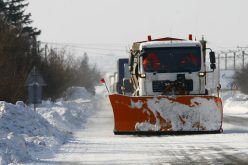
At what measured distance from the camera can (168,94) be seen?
19.0m

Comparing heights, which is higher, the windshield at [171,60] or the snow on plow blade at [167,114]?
the windshield at [171,60]

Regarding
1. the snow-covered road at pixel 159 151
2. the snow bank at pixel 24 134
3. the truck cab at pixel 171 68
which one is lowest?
the snow-covered road at pixel 159 151

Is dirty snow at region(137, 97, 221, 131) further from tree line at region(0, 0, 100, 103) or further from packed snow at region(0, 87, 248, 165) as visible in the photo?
tree line at region(0, 0, 100, 103)

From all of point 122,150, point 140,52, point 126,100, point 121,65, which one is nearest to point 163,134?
point 126,100

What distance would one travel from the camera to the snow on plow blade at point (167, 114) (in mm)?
17484

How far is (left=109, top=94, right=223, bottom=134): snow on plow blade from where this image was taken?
57.4 feet

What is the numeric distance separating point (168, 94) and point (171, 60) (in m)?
1.01

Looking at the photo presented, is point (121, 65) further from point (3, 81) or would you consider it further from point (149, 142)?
point (149, 142)

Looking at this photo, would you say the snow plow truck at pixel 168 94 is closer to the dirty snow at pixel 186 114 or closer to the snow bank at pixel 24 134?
the dirty snow at pixel 186 114

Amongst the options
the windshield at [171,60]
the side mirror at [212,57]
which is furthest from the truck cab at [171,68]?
the side mirror at [212,57]

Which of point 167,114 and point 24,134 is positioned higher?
point 167,114

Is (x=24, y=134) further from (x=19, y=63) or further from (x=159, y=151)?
(x=19, y=63)

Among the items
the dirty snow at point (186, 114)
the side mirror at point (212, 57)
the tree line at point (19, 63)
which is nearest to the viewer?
the dirty snow at point (186, 114)

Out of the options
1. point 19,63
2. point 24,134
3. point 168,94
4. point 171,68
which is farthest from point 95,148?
point 19,63
